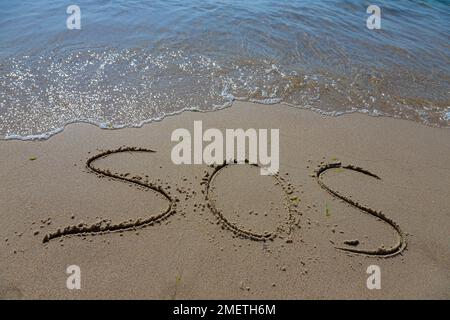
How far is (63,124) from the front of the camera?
16.4ft

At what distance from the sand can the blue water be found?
0.81 m

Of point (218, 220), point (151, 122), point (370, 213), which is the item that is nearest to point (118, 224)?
point (218, 220)

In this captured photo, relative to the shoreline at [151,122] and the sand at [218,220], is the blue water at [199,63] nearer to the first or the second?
the shoreline at [151,122]

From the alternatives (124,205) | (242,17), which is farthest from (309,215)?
(242,17)

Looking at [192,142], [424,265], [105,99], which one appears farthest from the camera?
[105,99]

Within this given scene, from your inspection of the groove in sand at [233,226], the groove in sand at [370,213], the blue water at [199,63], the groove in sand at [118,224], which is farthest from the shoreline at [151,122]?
the groove in sand at [233,226]

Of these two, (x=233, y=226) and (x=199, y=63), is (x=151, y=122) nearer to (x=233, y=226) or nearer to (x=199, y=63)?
(x=199, y=63)

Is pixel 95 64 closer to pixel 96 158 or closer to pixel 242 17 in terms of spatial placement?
pixel 96 158

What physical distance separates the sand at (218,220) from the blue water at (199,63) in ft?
2.67

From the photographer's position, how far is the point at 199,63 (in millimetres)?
6770

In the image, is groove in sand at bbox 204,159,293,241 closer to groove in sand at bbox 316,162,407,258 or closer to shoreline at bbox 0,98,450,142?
groove in sand at bbox 316,162,407,258

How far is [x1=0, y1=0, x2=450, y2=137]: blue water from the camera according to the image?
556 centimetres

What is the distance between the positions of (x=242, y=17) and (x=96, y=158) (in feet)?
19.2

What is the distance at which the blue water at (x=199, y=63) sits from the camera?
5.56 meters
